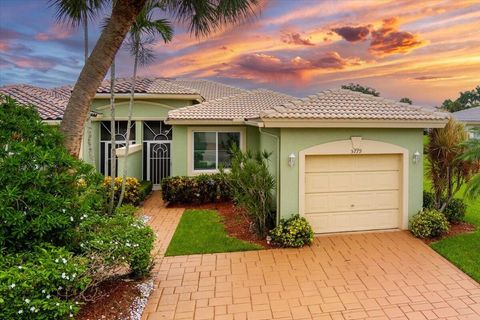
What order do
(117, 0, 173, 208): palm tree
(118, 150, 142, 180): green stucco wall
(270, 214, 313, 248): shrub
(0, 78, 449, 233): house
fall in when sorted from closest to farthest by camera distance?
(270, 214, 313, 248): shrub, (0, 78, 449, 233): house, (117, 0, 173, 208): palm tree, (118, 150, 142, 180): green stucco wall

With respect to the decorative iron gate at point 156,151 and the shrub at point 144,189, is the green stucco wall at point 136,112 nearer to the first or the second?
the decorative iron gate at point 156,151

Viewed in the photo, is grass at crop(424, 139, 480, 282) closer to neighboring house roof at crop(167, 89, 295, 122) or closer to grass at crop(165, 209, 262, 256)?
grass at crop(165, 209, 262, 256)

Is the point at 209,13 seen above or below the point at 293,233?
above

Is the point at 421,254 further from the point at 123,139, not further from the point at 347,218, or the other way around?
the point at 123,139

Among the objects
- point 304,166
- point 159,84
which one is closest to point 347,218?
point 304,166

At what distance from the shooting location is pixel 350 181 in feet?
33.8

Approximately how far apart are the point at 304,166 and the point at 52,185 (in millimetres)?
6814

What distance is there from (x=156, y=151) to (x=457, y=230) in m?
14.2

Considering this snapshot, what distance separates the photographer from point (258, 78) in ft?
75.0

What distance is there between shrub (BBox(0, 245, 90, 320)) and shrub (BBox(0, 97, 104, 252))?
1.18ft

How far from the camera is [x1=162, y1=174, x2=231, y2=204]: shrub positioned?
46.9ft

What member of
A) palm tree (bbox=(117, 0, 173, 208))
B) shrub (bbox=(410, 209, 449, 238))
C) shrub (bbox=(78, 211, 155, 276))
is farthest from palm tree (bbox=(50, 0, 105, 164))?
shrub (bbox=(410, 209, 449, 238))

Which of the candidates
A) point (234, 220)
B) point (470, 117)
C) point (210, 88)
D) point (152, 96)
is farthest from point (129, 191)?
point (470, 117)

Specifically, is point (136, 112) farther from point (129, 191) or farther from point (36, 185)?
point (36, 185)
